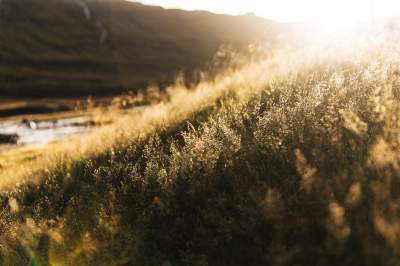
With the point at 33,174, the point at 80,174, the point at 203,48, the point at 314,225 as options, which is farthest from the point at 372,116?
the point at 203,48

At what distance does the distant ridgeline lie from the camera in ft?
181

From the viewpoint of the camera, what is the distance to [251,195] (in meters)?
4.45

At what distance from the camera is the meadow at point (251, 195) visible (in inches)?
155

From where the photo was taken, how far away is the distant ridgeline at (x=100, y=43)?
55.3 meters

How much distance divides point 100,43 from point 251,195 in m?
84.0

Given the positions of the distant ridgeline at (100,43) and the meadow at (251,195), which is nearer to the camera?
the meadow at (251,195)

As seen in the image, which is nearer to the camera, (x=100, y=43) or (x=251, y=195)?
(x=251, y=195)

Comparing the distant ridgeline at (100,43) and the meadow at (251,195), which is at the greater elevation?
the meadow at (251,195)

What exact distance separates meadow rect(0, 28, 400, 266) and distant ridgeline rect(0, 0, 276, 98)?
139 ft

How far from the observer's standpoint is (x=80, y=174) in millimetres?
6887

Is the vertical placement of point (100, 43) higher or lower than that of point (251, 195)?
lower

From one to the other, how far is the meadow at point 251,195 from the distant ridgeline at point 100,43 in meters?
42.4

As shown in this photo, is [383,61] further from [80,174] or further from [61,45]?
[61,45]

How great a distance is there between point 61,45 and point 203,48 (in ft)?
88.1
